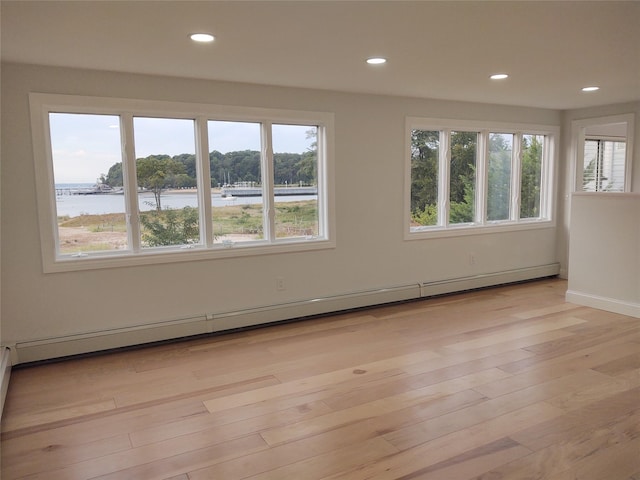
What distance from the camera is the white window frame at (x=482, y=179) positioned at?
5.36 m

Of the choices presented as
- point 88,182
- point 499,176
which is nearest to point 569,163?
point 499,176

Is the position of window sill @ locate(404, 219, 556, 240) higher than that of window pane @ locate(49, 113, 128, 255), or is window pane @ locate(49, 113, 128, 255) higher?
window pane @ locate(49, 113, 128, 255)

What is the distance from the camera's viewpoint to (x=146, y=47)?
121 inches

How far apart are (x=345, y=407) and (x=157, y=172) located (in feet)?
8.43

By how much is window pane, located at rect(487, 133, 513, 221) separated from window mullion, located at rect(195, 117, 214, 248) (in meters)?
3.60

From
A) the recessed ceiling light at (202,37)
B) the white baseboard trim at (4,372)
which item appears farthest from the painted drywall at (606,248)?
the white baseboard trim at (4,372)

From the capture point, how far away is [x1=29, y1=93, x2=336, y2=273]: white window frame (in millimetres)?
3621

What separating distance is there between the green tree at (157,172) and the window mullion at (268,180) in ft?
2.57

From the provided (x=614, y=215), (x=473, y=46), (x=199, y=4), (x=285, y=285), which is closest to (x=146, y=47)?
(x=199, y=4)

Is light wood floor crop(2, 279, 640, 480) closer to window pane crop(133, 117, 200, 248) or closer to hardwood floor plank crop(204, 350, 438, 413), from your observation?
hardwood floor plank crop(204, 350, 438, 413)

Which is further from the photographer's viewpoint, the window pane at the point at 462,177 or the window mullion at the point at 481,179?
the window mullion at the point at 481,179

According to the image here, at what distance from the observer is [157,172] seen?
4.15m

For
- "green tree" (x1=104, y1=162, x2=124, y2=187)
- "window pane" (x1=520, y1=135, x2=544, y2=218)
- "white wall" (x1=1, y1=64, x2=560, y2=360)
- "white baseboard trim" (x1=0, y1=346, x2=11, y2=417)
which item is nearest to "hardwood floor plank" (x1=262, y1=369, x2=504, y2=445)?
"white baseboard trim" (x1=0, y1=346, x2=11, y2=417)

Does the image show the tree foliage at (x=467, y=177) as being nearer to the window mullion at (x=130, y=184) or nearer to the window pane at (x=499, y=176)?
the window pane at (x=499, y=176)
